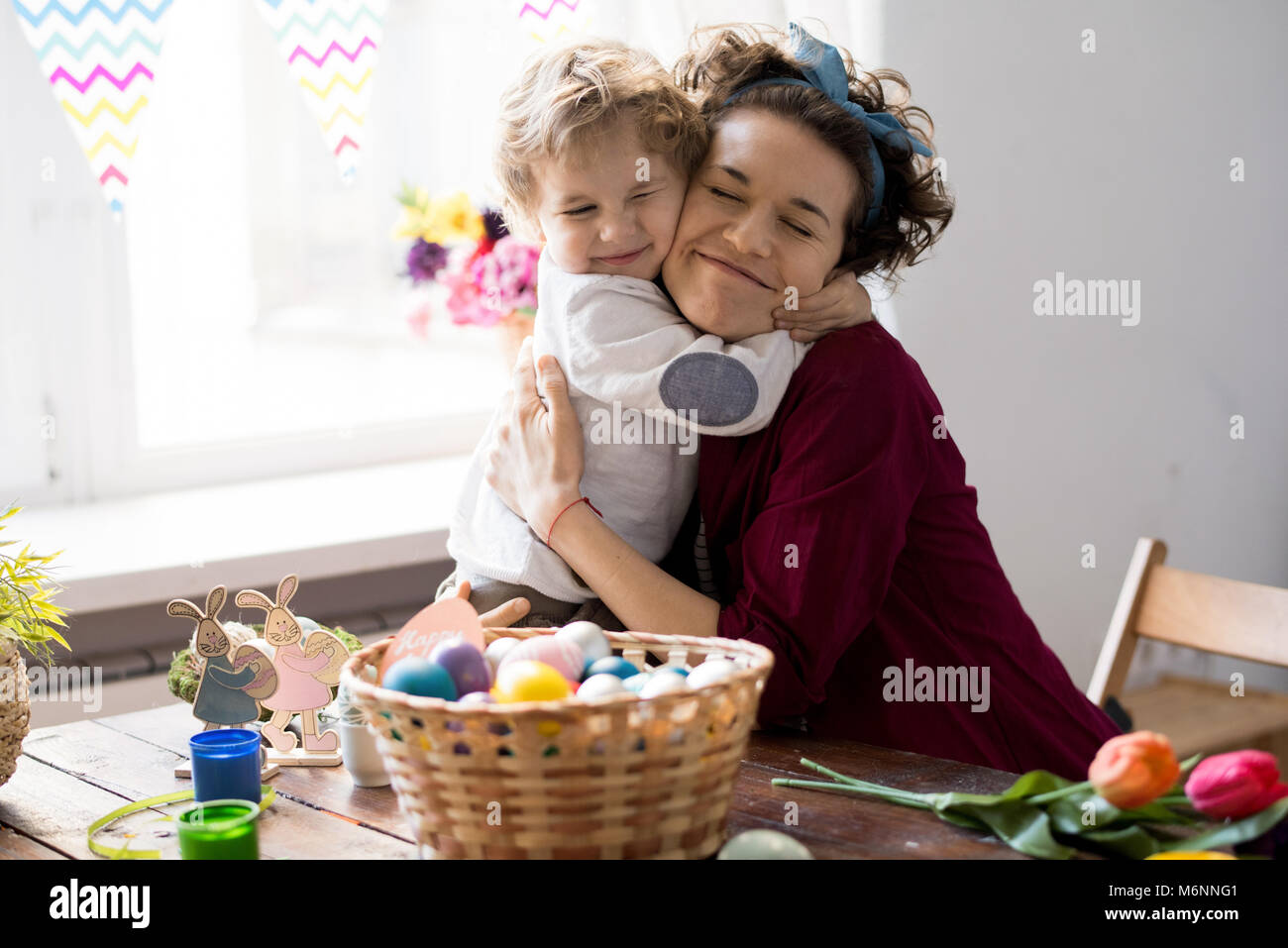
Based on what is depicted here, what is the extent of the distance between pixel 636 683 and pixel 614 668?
0.18 feet

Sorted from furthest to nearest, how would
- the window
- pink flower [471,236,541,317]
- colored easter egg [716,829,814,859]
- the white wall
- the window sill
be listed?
the white wall → pink flower [471,236,541,317] → the window → the window sill → colored easter egg [716,829,814,859]

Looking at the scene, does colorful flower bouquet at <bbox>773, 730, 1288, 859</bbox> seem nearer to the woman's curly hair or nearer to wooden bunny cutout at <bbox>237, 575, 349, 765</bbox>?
wooden bunny cutout at <bbox>237, 575, 349, 765</bbox>

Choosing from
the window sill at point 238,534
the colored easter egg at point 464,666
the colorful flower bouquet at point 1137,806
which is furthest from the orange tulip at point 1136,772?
the window sill at point 238,534

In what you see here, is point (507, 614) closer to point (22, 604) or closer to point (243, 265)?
point (22, 604)

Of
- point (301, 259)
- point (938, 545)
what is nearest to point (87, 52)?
point (301, 259)

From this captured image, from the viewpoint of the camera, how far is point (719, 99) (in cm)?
147

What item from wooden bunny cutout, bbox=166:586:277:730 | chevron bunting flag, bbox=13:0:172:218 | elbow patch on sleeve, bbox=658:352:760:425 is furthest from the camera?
chevron bunting flag, bbox=13:0:172:218

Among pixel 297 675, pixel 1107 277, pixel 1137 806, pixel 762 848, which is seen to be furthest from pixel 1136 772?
pixel 1107 277

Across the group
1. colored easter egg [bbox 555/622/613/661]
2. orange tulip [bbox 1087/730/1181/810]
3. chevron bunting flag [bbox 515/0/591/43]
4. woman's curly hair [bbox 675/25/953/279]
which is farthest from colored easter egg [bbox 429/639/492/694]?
chevron bunting flag [bbox 515/0/591/43]

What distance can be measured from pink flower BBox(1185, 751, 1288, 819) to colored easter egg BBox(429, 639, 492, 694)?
527mm

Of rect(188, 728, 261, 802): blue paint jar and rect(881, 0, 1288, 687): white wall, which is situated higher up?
rect(881, 0, 1288, 687): white wall

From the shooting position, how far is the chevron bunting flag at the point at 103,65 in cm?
213

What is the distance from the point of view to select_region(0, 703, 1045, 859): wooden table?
103 centimetres

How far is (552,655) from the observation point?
1059 mm
